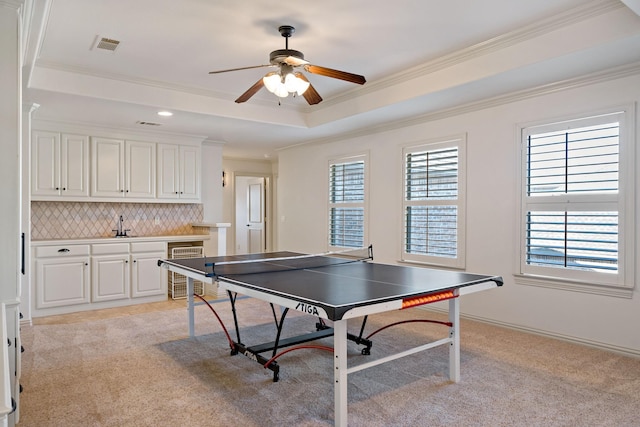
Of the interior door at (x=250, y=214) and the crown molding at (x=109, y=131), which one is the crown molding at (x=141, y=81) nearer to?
the crown molding at (x=109, y=131)

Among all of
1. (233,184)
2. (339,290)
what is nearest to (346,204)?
(233,184)

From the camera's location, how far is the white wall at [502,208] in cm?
345

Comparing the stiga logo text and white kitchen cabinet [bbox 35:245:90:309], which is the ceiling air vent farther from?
the stiga logo text

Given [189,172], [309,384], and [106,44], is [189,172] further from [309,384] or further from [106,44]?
[309,384]

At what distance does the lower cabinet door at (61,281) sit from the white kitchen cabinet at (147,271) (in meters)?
0.55

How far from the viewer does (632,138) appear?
10.8ft

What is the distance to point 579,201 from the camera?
3.58 metres

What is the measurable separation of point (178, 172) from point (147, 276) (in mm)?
1522

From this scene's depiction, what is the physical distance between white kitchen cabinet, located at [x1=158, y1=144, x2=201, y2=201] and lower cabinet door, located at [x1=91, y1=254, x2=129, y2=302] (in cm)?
108

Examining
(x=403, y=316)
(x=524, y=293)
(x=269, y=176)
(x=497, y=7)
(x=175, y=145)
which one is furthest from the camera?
(x=269, y=176)

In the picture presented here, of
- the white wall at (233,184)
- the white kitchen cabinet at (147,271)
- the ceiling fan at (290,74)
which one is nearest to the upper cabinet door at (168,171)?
the white kitchen cabinet at (147,271)

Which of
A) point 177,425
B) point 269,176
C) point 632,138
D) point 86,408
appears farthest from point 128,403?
point 269,176

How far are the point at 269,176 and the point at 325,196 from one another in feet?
9.70

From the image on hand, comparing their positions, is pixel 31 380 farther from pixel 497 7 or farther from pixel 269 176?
pixel 269 176
